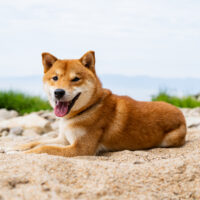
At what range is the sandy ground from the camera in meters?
2.67

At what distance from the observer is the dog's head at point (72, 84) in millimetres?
4131

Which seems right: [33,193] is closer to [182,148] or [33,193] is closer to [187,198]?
[187,198]

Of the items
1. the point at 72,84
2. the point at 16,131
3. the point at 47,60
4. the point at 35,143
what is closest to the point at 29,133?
the point at 16,131

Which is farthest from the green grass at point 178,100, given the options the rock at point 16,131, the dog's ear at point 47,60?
the dog's ear at point 47,60

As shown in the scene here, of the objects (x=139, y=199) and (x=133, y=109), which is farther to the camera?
(x=133, y=109)

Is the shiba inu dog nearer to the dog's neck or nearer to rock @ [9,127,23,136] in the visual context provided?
the dog's neck

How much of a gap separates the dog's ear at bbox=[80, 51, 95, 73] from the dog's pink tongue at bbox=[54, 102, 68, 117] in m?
0.64

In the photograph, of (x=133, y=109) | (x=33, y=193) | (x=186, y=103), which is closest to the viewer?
(x=33, y=193)

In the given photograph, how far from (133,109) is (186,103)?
6.32 meters

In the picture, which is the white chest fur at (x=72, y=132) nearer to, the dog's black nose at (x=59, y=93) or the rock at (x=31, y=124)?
the dog's black nose at (x=59, y=93)

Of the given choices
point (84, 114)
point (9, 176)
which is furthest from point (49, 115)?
point (9, 176)

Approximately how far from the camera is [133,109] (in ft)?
15.2

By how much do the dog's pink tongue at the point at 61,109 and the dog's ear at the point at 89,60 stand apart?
25.4 inches

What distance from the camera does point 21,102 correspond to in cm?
1023
